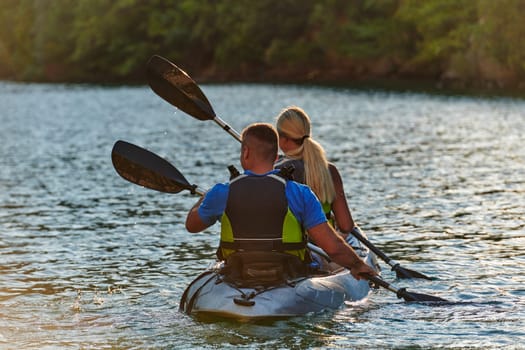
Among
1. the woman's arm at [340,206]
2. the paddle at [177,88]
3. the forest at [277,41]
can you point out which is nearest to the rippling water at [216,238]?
the woman's arm at [340,206]

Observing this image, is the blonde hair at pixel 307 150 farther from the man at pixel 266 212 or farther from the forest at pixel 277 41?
the forest at pixel 277 41

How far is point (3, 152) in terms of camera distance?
30438 mm

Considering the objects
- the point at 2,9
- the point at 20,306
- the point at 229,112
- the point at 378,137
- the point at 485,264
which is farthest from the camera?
the point at 2,9

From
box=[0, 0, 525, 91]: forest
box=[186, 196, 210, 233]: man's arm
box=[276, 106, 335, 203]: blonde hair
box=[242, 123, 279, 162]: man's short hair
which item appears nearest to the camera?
box=[242, 123, 279, 162]: man's short hair

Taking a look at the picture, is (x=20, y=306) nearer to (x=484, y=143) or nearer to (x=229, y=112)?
(x=484, y=143)

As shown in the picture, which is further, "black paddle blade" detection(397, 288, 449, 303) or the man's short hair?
"black paddle blade" detection(397, 288, 449, 303)

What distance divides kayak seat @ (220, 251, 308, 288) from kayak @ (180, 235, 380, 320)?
0.15 feet

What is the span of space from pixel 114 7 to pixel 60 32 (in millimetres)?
8550

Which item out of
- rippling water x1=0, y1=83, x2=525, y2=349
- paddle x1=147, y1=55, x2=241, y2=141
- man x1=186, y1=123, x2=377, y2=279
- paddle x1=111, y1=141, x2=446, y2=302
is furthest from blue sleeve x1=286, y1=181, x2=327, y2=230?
paddle x1=147, y1=55, x2=241, y2=141

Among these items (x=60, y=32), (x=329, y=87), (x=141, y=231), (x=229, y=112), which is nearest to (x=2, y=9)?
(x=60, y=32)

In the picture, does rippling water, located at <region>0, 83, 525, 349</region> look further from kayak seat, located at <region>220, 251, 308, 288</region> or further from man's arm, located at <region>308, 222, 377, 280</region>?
man's arm, located at <region>308, 222, 377, 280</region>

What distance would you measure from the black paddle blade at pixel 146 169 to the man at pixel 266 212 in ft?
5.21

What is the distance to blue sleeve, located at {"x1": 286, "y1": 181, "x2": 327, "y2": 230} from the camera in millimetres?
9234

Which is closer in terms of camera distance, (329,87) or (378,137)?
(378,137)
